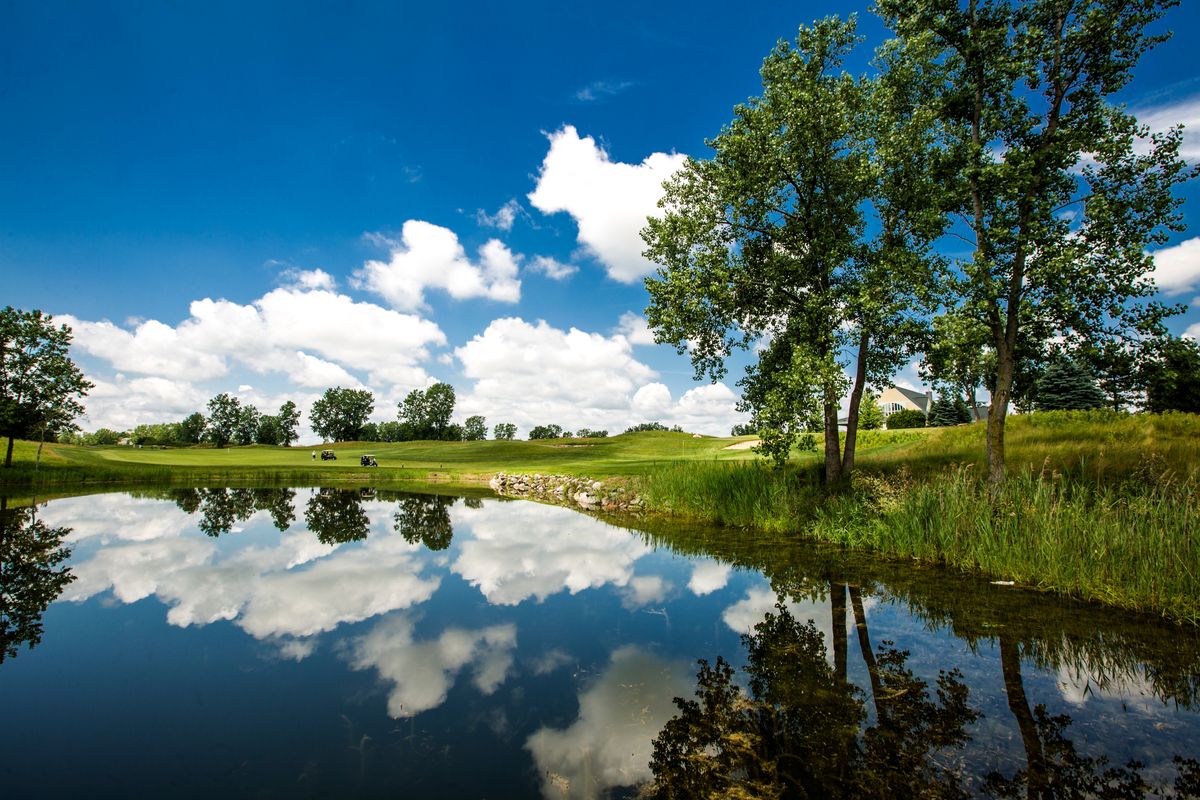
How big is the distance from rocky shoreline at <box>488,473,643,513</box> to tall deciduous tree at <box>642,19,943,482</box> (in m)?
7.57

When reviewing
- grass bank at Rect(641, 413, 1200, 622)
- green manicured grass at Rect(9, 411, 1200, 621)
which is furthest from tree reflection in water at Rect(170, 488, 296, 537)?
grass bank at Rect(641, 413, 1200, 622)

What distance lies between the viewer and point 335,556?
1161 cm

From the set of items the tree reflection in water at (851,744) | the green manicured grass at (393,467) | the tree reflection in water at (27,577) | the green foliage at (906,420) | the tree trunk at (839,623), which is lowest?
the tree reflection in water at (27,577)

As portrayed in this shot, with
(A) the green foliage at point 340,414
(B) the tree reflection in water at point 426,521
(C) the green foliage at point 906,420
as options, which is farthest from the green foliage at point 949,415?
(A) the green foliage at point 340,414

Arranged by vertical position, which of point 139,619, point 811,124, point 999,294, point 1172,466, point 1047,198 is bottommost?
point 139,619

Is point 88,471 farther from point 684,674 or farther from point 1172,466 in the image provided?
point 1172,466

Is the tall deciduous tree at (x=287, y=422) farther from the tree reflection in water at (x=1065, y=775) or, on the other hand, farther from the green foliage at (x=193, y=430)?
the tree reflection in water at (x=1065, y=775)

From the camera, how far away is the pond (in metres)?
3.66

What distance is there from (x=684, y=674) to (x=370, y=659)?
358 centimetres

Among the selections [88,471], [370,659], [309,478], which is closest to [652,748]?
[370,659]

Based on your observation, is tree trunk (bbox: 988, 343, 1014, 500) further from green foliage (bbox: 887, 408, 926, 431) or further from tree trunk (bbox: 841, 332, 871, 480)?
green foliage (bbox: 887, 408, 926, 431)

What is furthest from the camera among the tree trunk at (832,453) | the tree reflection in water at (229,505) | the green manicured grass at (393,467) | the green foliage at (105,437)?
the green foliage at (105,437)

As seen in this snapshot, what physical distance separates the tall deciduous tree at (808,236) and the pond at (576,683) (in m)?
6.02

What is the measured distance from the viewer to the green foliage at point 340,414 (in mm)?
106438
